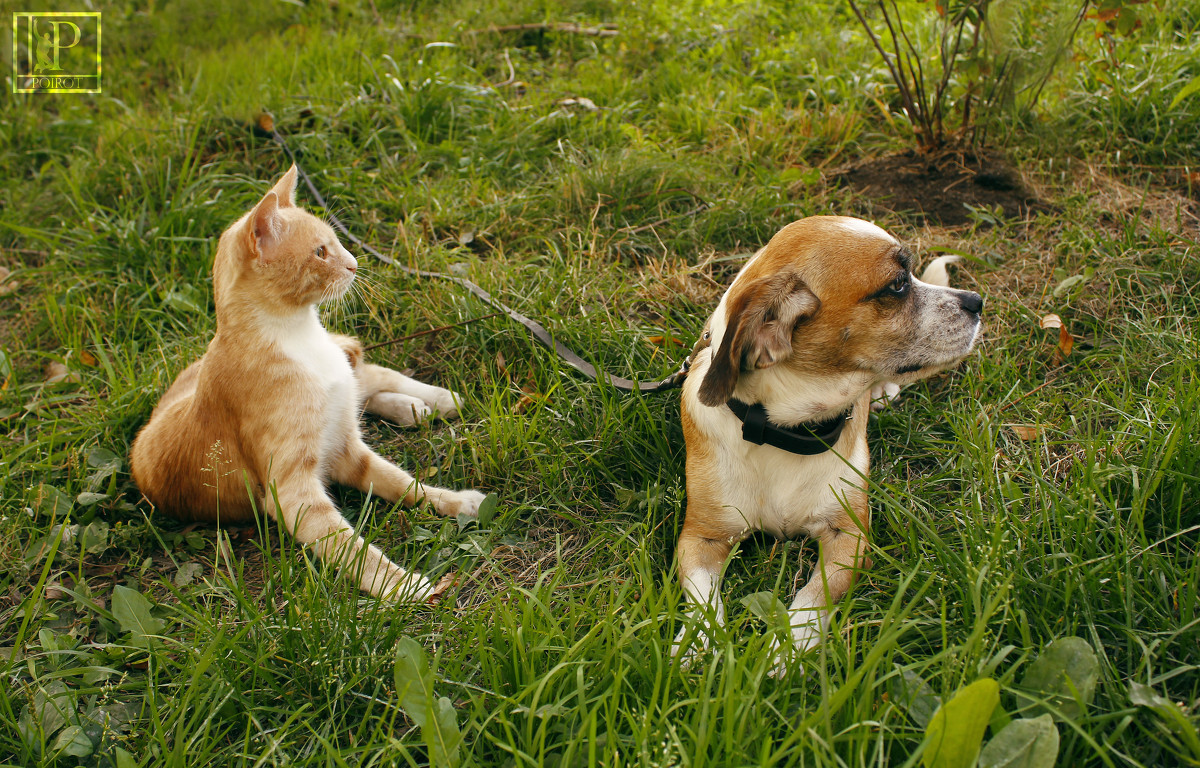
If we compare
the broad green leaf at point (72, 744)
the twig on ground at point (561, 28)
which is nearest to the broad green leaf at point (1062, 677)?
the broad green leaf at point (72, 744)

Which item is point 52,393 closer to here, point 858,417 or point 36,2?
point 858,417

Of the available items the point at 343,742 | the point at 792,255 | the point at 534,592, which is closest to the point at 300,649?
the point at 343,742

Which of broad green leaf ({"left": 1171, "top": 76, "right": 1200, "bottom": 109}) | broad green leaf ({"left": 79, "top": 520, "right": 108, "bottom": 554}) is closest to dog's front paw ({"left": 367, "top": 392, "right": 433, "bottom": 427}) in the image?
broad green leaf ({"left": 79, "top": 520, "right": 108, "bottom": 554})

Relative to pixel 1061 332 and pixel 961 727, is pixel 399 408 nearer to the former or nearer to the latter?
pixel 961 727

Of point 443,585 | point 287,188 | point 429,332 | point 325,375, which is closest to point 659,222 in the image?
point 429,332

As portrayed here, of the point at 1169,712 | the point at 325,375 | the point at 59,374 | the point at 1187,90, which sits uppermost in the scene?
the point at 1187,90

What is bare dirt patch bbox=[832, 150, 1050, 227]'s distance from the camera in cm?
401

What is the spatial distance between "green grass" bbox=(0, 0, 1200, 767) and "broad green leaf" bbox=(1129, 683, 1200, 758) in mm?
23

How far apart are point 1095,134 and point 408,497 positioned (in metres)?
4.11

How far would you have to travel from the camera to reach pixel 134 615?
223cm

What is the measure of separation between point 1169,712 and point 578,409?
201 centimetres

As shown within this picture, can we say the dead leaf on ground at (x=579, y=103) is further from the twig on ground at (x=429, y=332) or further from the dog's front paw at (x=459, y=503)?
the dog's front paw at (x=459, y=503)

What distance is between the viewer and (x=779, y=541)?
2.59 meters

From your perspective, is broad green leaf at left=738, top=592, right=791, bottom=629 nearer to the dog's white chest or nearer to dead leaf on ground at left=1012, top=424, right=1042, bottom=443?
the dog's white chest
